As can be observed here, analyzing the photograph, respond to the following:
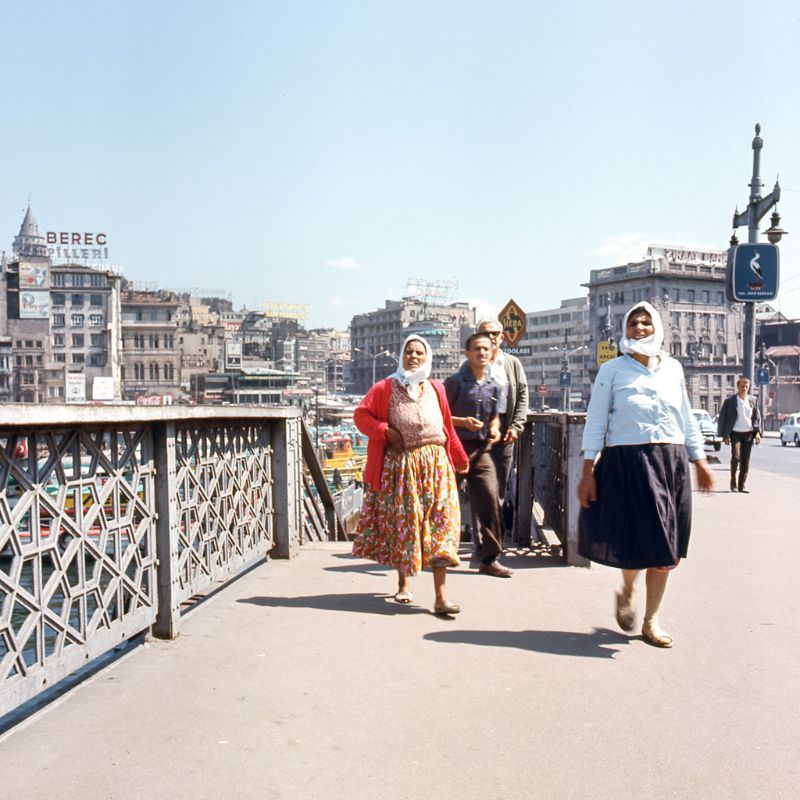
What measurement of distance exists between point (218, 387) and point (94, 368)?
19441mm

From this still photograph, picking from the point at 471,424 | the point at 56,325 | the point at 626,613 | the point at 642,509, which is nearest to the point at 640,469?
the point at 642,509

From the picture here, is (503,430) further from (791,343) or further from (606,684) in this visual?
(791,343)

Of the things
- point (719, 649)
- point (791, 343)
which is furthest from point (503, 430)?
point (791, 343)

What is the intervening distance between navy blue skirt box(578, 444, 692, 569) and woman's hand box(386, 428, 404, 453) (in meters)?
1.32

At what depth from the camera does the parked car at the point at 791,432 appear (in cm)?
3856

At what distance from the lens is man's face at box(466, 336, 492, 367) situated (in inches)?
269

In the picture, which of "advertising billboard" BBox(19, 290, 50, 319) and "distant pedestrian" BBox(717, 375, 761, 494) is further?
"advertising billboard" BBox(19, 290, 50, 319)

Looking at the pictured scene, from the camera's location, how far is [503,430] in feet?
24.0

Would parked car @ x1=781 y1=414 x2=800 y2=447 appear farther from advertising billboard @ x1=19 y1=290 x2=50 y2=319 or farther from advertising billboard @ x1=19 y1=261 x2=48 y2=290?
advertising billboard @ x1=19 y1=261 x2=48 y2=290

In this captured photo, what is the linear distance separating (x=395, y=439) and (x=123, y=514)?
5.84ft

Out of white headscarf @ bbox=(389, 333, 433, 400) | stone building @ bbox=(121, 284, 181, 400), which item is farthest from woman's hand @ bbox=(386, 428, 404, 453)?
stone building @ bbox=(121, 284, 181, 400)

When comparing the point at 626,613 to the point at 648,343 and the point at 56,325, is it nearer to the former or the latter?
the point at 648,343

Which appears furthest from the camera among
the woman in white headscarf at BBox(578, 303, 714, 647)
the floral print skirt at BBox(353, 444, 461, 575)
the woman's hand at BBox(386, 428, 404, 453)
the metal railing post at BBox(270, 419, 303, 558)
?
the metal railing post at BBox(270, 419, 303, 558)

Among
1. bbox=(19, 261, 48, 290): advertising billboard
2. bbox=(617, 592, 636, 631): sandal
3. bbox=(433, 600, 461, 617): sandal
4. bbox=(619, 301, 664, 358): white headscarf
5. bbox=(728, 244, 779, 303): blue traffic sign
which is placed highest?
bbox=(19, 261, 48, 290): advertising billboard
